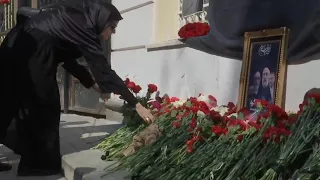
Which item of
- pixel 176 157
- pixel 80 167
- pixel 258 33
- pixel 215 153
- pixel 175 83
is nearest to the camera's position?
pixel 215 153

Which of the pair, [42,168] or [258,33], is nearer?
[258,33]

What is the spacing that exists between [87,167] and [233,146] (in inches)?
54.2

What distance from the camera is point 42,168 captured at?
3982mm

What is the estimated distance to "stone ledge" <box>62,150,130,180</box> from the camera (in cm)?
328

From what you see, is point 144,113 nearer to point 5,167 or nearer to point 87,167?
point 87,167

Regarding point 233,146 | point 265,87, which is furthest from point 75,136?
point 233,146

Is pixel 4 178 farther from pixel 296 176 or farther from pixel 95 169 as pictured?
pixel 296 176

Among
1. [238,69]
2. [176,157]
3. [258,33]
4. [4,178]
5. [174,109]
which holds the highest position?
[258,33]

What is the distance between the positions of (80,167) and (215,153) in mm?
1333

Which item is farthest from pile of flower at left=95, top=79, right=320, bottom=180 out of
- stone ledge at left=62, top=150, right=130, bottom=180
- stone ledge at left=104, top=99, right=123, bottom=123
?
stone ledge at left=104, top=99, right=123, bottom=123

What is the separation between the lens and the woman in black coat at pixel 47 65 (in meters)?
3.57

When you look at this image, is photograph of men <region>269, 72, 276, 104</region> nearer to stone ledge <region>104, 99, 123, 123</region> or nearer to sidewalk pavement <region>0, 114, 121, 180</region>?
sidewalk pavement <region>0, 114, 121, 180</region>

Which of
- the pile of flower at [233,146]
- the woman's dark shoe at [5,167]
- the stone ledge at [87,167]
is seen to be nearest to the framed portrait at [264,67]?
the pile of flower at [233,146]

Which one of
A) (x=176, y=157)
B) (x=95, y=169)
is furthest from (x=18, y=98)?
(x=176, y=157)
